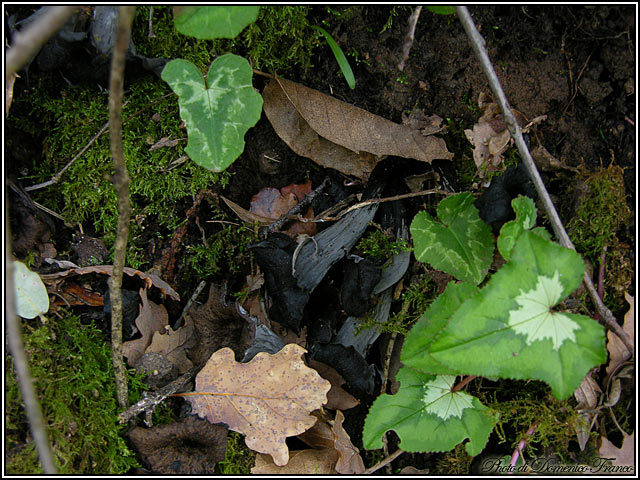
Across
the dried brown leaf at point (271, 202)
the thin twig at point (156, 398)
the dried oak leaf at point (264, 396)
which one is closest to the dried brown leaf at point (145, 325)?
the thin twig at point (156, 398)

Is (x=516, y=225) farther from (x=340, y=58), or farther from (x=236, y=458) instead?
(x=236, y=458)

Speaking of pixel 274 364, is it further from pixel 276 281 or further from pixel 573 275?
pixel 573 275

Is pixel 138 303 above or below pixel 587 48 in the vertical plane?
below

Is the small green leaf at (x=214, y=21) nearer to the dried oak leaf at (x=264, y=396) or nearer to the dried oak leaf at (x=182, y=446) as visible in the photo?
the dried oak leaf at (x=264, y=396)

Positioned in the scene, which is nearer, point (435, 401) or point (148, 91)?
point (435, 401)

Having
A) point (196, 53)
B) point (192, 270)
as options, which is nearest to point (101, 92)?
point (196, 53)

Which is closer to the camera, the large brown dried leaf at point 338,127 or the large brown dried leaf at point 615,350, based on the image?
the large brown dried leaf at point 615,350

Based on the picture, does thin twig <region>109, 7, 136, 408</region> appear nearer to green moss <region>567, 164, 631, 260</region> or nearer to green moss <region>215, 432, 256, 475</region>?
green moss <region>215, 432, 256, 475</region>
